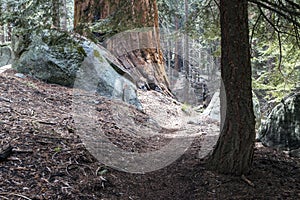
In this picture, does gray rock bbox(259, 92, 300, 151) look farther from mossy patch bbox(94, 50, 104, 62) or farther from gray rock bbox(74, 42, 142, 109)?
mossy patch bbox(94, 50, 104, 62)

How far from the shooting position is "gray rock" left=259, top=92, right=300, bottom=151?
156 inches

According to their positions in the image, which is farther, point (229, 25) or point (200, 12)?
point (200, 12)

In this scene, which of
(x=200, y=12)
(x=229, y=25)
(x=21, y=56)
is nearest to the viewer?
(x=229, y=25)

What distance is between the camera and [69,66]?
6.24 metres

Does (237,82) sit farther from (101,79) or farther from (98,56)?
(98,56)

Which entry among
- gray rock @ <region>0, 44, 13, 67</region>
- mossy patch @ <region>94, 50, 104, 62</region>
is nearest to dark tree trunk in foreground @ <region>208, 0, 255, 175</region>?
mossy patch @ <region>94, 50, 104, 62</region>

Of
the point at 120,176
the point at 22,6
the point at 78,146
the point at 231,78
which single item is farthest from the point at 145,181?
the point at 22,6

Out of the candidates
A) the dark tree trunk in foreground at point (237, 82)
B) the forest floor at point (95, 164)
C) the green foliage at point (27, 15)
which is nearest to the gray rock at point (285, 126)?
the forest floor at point (95, 164)

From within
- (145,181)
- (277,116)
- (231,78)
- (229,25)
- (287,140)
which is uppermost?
(229,25)

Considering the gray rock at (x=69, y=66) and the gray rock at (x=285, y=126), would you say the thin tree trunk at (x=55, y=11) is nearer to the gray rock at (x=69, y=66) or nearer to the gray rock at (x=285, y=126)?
the gray rock at (x=69, y=66)

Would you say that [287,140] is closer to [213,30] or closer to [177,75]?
[213,30]

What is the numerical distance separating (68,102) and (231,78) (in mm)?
3310

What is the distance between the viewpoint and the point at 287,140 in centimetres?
402

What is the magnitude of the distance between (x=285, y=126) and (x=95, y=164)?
2.73 m
